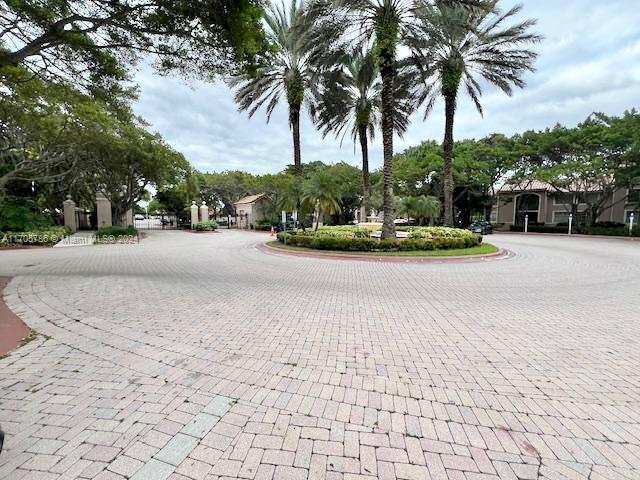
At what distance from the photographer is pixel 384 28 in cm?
1473

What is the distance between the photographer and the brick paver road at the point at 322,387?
243 centimetres

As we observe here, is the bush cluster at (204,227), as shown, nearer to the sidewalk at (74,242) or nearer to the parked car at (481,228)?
the sidewalk at (74,242)

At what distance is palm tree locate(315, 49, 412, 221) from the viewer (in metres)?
21.3

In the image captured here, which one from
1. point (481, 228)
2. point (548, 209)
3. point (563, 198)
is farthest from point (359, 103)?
point (548, 209)

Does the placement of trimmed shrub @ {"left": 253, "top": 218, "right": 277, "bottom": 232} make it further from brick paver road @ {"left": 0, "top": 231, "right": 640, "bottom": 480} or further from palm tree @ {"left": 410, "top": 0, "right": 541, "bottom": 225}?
brick paver road @ {"left": 0, "top": 231, "right": 640, "bottom": 480}

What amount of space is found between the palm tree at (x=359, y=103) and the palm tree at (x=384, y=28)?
3993 mm

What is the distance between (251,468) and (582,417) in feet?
9.57

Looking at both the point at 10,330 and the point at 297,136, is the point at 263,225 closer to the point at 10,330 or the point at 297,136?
the point at 297,136

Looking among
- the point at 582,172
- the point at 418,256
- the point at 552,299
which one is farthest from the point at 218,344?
the point at 582,172

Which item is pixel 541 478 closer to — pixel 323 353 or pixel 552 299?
pixel 323 353

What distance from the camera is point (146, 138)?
24.0 metres

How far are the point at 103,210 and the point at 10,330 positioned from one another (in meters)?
33.0

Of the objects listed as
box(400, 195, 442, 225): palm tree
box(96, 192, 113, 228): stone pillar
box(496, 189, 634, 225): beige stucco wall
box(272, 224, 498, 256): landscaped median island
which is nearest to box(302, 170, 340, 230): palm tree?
box(272, 224, 498, 256): landscaped median island

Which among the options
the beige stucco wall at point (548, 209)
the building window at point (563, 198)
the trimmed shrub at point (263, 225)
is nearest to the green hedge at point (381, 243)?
the trimmed shrub at point (263, 225)
